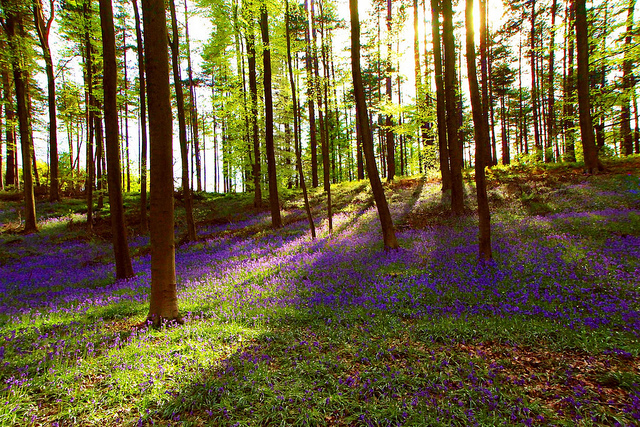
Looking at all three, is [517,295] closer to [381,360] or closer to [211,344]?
[381,360]

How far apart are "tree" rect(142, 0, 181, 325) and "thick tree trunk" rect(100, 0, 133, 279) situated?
4.74 metres

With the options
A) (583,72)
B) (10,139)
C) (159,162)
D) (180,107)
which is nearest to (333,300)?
(159,162)

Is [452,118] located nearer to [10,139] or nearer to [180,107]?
[180,107]

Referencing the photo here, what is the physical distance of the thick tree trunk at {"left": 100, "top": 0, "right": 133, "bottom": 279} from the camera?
9227 mm

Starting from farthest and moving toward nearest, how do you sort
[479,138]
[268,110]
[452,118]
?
1. [268,110]
2. [452,118]
3. [479,138]

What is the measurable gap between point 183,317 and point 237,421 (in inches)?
147

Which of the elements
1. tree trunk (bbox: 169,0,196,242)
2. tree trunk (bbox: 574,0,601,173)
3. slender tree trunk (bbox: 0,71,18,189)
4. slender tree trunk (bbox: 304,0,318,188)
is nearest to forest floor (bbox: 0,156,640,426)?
tree trunk (bbox: 574,0,601,173)

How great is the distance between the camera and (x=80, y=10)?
50.1 ft

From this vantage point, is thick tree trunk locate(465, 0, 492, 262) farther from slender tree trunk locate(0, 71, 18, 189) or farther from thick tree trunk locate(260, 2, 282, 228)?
slender tree trunk locate(0, 71, 18, 189)

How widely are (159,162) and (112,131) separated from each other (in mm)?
5227

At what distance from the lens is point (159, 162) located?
5973mm

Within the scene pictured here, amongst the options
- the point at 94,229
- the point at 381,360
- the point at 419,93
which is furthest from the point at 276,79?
the point at 381,360

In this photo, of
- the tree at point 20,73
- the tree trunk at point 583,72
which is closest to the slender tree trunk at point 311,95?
the tree trunk at point 583,72

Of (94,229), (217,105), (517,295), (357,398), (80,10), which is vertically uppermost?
(80,10)
